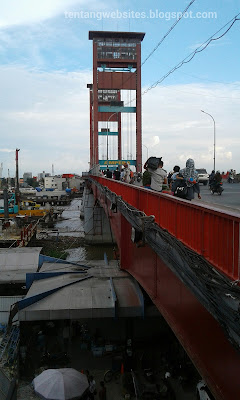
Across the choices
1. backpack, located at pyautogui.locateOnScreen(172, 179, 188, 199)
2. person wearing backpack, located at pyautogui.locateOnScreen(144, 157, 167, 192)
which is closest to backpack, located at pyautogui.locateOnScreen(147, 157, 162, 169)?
person wearing backpack, located at pyautogui.locateOnScreen(144, 157, 167, 192)

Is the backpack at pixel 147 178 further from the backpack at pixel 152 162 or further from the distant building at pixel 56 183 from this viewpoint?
the distant building at pixel 56 183

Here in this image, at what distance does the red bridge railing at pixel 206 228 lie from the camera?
3.52 meters

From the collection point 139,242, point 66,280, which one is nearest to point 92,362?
point 66,280

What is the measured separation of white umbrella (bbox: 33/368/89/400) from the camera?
9.88m

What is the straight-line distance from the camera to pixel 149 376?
11086mm

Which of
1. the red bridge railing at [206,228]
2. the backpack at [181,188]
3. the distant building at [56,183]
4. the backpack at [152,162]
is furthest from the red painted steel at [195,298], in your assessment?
the distant building at [56,183]

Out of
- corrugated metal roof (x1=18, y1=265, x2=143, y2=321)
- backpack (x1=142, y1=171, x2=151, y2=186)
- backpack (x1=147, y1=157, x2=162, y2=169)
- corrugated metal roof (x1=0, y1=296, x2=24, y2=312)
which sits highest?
backpack (x1=147, y1=157, x2=162, y2=169)

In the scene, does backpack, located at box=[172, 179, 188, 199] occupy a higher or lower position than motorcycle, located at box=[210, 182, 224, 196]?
higher

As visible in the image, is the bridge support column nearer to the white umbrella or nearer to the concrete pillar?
the concrete pillar

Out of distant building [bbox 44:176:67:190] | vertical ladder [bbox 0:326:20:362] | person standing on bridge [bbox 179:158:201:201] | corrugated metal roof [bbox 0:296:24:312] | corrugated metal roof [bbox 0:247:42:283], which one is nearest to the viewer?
person standing on bridge [bbox 179:158:201:201]

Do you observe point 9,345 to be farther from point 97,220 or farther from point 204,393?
point 97,220

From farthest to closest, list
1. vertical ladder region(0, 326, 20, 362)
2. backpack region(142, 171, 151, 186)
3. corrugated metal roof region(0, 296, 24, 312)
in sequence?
corrugated metal roof region(0, 296, 24, 312)
vertical ladder region(0, 326, 20, 362)
backpack region(142, 171, 151, 186)

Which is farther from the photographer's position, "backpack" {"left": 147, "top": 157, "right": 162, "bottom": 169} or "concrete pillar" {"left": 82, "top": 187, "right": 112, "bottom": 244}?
"concrete pillar" {"left": 82, "top": 187, "right": 112, "bottom": 244}

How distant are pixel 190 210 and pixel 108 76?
1547 inches
